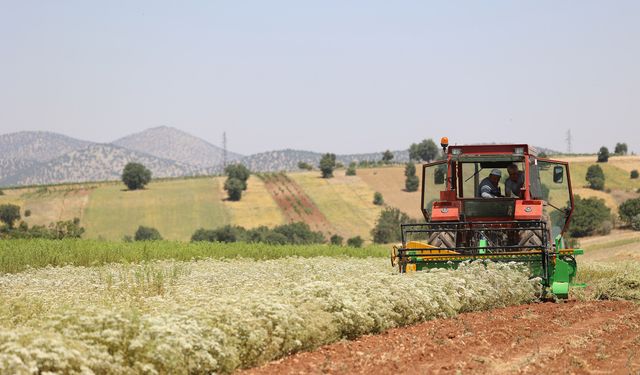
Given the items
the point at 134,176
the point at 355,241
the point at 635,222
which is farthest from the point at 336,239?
the point at 134,176

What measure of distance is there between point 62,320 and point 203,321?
4.30ft

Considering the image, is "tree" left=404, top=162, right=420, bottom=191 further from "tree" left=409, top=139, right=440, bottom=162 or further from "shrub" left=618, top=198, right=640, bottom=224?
"tree" left=409, top=139, right=440, bottom=162

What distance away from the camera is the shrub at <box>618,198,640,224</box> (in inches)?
3098

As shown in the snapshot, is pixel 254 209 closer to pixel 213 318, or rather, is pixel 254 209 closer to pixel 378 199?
pixel 378 199

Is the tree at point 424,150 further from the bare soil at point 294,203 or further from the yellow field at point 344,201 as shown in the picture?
the bare soil at point 294,203

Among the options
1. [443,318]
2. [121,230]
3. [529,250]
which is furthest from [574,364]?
[121,230]

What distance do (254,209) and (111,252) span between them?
Result: 7903 centimetres

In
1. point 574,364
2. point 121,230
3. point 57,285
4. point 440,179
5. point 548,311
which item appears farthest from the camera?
point 121,230

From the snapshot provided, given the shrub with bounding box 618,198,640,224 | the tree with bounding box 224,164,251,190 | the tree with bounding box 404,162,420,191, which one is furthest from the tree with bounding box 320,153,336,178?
the shrub with bounding box 618,198,640,224

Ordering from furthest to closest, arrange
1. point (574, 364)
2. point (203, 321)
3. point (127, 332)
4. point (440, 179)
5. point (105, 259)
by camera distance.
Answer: point (105, 259) < point (440, 179) < point (574, 364) < point (203, 321) < point (127, 332)

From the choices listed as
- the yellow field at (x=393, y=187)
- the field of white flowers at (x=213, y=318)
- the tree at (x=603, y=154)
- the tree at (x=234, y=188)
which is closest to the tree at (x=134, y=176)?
the tree at (x=234, y=188)

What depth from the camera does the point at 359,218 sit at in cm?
10150

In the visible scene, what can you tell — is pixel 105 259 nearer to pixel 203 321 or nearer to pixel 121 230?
pixel 203 321

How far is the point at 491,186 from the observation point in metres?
15.4
